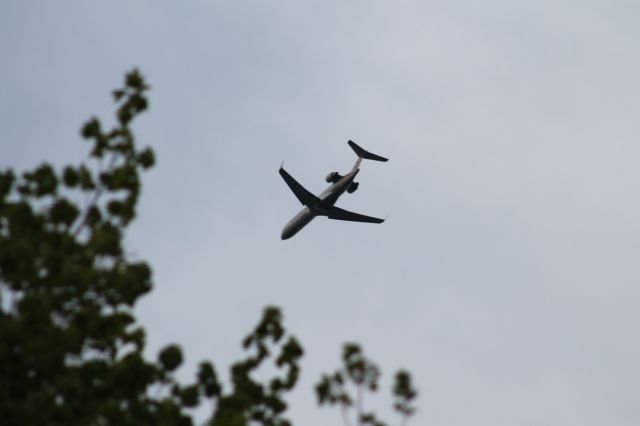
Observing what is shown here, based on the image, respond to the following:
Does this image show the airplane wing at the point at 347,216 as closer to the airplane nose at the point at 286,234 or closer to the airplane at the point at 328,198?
the airplane at the point at 328,198

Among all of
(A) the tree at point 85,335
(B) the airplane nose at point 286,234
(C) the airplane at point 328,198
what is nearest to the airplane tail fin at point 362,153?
(C) the airplane at point 328,198

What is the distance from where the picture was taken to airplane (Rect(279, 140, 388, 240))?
76688 mm

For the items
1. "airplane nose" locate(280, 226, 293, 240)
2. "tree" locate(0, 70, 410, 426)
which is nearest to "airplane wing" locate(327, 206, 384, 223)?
"airplane nose" locate(280, 226, 293, 240)

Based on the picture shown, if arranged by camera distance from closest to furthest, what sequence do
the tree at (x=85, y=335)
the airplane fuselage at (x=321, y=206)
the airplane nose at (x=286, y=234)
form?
the tree at (x=85, y=335) < the airplane fuselage at (x=321, y=206) < the airplane nose at (x=286, y=234)

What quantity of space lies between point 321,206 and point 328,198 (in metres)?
1.58

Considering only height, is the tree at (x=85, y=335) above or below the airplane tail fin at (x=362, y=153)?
below

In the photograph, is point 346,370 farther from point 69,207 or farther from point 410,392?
point 69,207

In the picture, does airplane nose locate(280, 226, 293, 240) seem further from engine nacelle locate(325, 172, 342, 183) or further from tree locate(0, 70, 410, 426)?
tree locate(0, 70, 410, 426)

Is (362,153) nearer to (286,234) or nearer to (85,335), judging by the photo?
(286,234)

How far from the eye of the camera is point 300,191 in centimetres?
7975

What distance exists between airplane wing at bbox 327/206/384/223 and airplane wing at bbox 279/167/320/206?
1827 millimetres

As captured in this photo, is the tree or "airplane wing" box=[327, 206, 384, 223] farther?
"airplane wing" box=[327, 206, 384, 223]

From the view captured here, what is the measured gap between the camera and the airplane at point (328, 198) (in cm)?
7669

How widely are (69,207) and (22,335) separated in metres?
3.77
